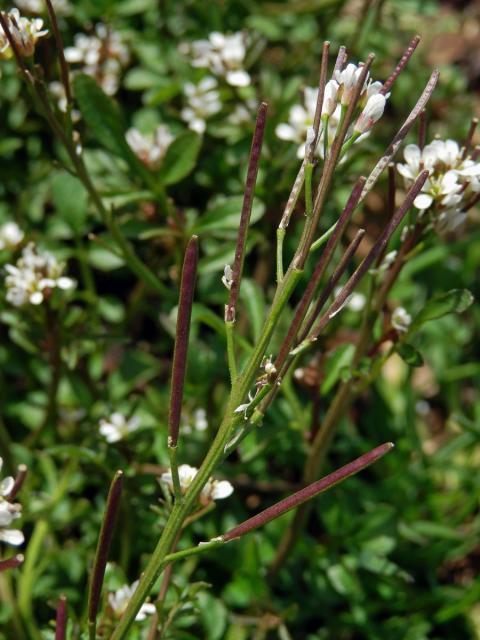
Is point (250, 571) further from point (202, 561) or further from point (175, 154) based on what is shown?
point (175, 154)

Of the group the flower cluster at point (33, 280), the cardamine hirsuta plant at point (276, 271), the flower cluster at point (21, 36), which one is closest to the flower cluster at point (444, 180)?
the cardamine hirsuta plant at point (276, 271)

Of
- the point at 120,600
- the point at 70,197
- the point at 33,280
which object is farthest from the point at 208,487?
the point at 70,197

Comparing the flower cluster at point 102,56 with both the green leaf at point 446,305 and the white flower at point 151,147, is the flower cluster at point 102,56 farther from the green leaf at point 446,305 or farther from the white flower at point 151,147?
the green leaf at point 446,305

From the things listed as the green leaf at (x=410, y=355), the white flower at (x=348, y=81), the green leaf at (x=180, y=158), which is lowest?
the green leaf at (x=410, y=355)

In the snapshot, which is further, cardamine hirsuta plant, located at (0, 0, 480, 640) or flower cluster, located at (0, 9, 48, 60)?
flower cluster, located at (0, 9, 48, 60)

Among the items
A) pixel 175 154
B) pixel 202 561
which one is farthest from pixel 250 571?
pixel 175 154

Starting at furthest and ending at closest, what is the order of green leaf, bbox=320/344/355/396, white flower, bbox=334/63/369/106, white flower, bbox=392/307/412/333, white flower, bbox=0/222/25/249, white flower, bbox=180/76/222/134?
white flower, bbox=180/76/222/134 → white flower, bbox=0/222/25/249 → green leaf, bbox=320/344/355/396 → white flower, bbox=392/307/412/333 → white flower, bbox=334/63/369/106

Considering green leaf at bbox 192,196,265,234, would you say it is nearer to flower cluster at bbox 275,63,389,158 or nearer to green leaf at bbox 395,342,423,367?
green leaf at bbox 395,342,423,367

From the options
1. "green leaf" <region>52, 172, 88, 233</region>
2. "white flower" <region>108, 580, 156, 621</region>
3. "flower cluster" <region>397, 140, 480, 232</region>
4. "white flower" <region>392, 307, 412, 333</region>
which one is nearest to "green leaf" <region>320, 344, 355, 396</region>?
"white flower" <region>392, 307, 412, 333</region>
